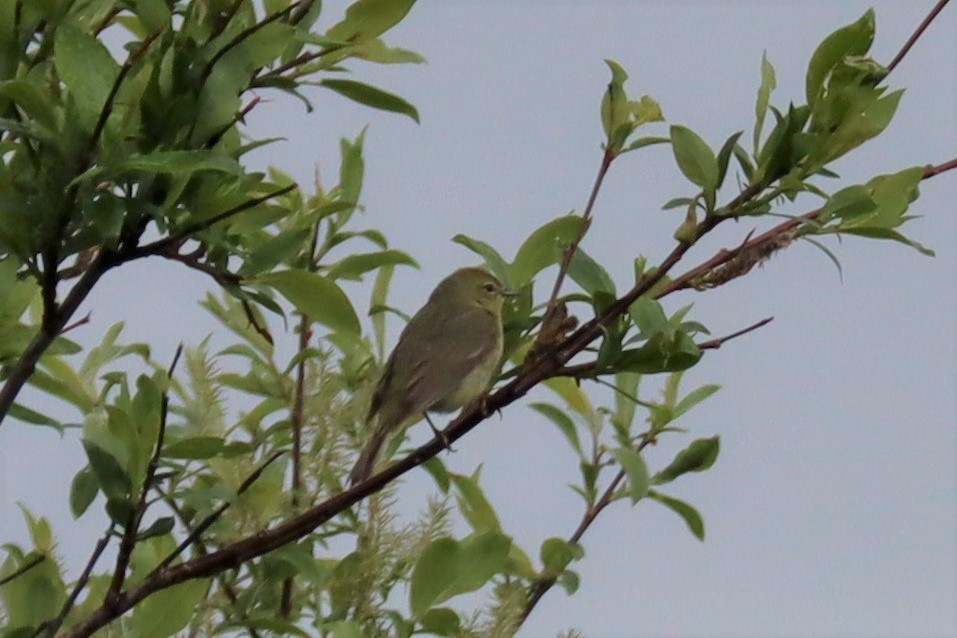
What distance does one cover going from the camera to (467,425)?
2096mm

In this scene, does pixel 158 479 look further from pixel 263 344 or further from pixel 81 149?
pixel 263 344

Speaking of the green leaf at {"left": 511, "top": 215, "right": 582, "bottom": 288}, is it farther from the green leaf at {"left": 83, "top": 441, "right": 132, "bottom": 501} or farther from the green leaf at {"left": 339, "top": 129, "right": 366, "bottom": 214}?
the green leaf at {"left": 83, "top": 441, "right": 132, "bottom": 501}

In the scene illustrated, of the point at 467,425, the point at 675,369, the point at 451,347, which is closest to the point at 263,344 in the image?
the point at 467,425

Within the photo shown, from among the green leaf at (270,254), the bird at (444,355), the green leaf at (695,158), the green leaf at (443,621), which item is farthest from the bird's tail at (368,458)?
the green leaf at (695,158)

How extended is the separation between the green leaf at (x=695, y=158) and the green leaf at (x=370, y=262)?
62 cm

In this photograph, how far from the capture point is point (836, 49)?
6.50 ft

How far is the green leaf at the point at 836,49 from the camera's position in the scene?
1966 mm

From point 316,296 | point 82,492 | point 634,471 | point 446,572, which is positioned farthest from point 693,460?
point 82,492

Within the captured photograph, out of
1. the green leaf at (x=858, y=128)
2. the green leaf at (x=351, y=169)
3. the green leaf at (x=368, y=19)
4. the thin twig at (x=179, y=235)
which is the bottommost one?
the thin twig at (x=179, y=235)

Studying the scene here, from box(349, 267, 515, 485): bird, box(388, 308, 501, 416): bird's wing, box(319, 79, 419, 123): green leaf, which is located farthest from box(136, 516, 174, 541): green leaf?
box(388, 308, 501, 416): bird's wing

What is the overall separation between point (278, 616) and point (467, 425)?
1.41ft

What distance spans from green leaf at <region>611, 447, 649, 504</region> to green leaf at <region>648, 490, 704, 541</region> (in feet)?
0.47

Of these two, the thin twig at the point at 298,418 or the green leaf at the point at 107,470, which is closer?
the green leaf at the point at 107,470

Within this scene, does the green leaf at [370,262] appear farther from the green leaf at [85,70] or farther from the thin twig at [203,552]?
the green leaf at [85,70]
